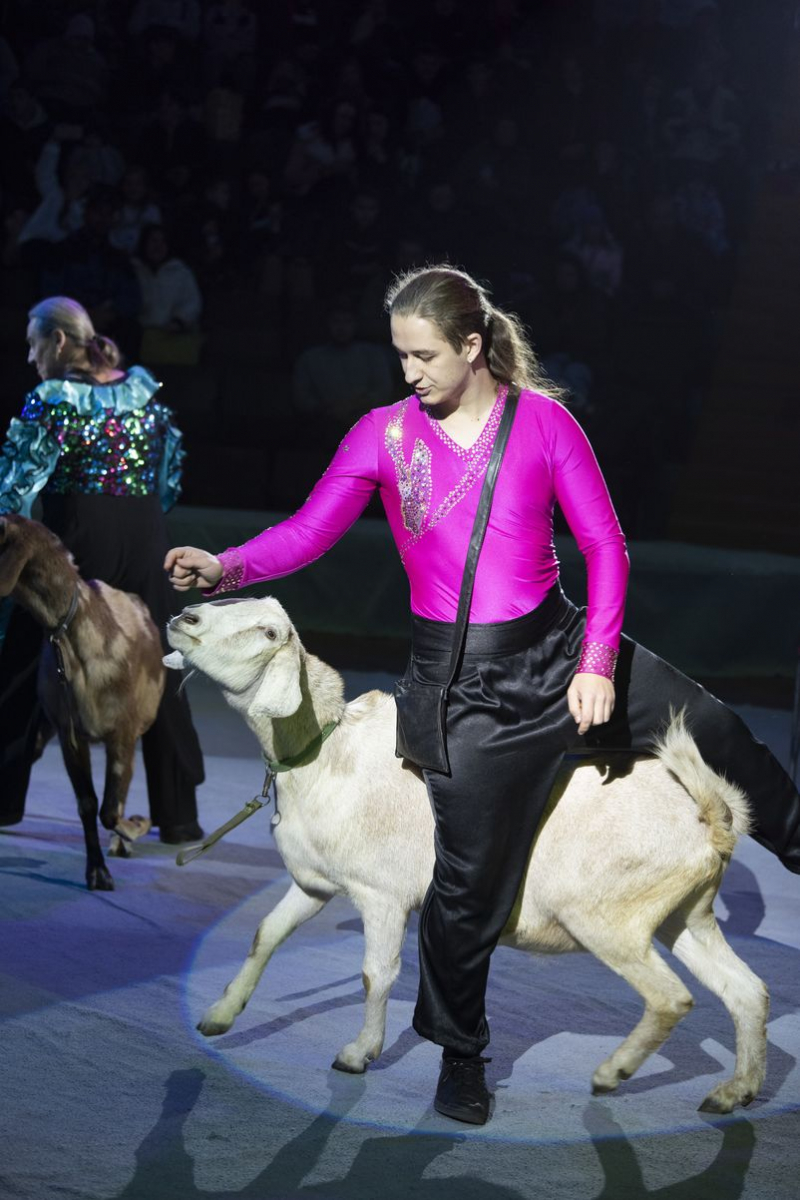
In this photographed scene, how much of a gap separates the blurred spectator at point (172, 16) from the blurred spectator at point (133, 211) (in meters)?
1.72

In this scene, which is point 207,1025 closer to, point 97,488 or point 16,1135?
point 16,1135

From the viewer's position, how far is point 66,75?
12.3 meters

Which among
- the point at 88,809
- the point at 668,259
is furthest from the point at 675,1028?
the point at 668,259

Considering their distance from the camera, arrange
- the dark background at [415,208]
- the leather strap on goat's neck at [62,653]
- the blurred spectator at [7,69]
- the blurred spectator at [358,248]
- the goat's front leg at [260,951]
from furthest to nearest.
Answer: the blurred spectator at [7,69] < the blurred spectator at [358,248] < the dark background at [415,208] < the leather strap on goat's neck at [62,653] < the goat's front leg at [260,951]

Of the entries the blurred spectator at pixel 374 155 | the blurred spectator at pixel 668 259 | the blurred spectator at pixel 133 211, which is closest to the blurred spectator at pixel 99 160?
the blurred spectator at pixel 133 211

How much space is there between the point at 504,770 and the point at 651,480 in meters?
7.26

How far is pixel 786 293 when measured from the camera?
1270 centimetres

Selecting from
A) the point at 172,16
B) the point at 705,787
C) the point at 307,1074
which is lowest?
the point at 307,1074

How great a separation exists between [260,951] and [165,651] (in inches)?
85.1

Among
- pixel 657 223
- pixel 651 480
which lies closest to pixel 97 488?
pixel 651 480

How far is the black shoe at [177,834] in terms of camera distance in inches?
219

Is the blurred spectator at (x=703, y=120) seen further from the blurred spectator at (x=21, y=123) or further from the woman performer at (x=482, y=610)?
the woman performer at (x=482, y=610)

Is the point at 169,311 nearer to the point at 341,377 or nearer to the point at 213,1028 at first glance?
the point at 341,377

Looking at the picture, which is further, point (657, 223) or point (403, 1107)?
point (657, 223)
